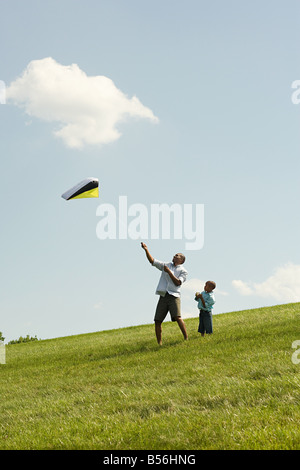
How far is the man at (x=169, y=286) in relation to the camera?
41.1 ft

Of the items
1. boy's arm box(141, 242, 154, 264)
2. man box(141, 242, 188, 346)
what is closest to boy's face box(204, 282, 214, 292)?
man box(141, 242, 188, 346)

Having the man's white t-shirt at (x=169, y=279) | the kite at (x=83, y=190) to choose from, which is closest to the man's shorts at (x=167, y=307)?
the man's white t-shirt at (x=169, y=279)

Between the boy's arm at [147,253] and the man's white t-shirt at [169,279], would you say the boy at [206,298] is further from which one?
the boy's arm at [147,253]

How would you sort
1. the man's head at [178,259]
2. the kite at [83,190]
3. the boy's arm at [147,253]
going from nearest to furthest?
the boy's arm at [147,253] < the man's head at [178,259] < the kite at [83,190]

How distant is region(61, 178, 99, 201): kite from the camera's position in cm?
1338

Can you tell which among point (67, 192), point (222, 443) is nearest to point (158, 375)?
point (222, 443)

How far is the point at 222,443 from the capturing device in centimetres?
472

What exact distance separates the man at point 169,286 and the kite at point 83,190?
2577mm

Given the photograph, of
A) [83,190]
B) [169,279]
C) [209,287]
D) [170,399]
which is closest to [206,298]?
[209,287]

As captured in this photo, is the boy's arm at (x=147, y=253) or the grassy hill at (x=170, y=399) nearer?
the grassy hill at (x=170, y=399)

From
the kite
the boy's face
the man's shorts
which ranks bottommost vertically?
the man's shorts

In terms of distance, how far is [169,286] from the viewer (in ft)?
41.2

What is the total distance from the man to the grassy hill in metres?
0.98

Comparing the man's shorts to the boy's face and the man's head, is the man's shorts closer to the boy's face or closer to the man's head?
the man's head
